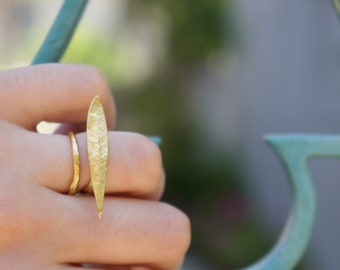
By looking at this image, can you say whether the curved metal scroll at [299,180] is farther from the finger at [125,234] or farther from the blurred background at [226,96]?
the blurred background at [226,96]

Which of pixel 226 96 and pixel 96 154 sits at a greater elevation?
pixel 96 154

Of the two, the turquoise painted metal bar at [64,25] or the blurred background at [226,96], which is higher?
the turquoise painted metal bar at [64,25]

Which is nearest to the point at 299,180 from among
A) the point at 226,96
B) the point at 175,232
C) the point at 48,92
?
the point at 175,232

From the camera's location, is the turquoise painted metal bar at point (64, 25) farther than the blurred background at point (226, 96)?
No

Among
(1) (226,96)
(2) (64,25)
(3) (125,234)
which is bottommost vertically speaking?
(1) (226,96)

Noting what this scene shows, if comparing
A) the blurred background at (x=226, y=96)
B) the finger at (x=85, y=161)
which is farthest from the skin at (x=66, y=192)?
the blurred background at (x=226, y=96)

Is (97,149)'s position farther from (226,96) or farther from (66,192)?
(226,96)

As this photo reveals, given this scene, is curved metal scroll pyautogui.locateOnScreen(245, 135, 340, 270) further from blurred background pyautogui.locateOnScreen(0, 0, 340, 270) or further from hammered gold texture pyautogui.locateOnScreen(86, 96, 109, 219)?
blurred background pyautogui.locateOnScreen(0, 0, 340, 270)
